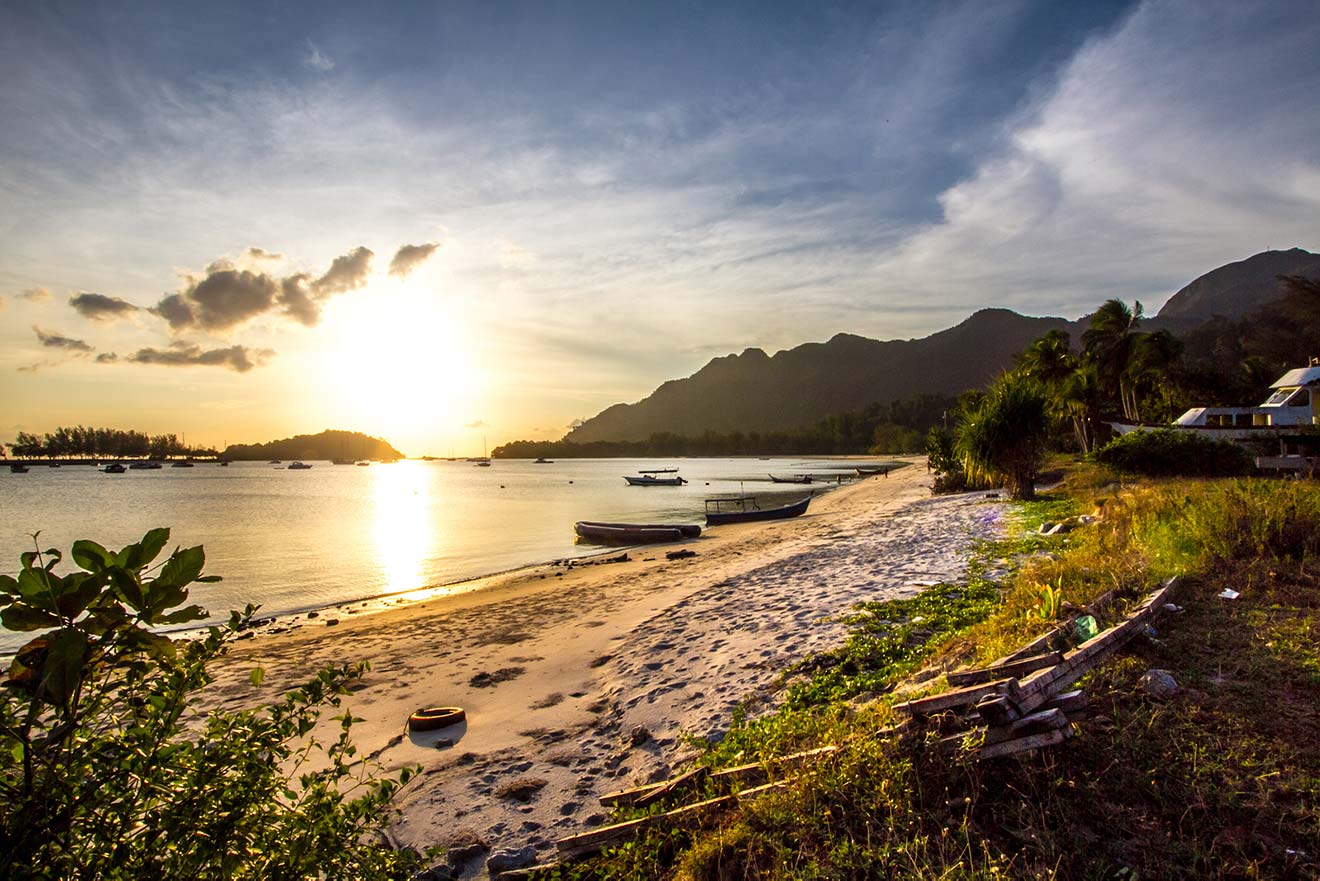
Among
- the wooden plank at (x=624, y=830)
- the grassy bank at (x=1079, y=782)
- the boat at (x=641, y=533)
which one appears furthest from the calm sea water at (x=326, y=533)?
the grassy bank at (x=1079, y=782)

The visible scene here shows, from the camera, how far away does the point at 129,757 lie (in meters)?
1.98

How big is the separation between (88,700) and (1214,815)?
532cm

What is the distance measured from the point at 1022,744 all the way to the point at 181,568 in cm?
456

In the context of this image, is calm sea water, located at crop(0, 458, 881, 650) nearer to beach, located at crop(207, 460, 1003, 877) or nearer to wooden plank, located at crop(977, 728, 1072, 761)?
beach, located at crop(207, 460, 1003, 877)

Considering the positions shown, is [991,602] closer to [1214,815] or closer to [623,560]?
[1214,815]

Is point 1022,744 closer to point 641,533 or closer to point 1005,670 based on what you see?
point 1005,670

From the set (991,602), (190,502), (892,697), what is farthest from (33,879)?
(190,502)

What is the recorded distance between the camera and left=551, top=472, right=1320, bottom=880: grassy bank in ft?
11.0

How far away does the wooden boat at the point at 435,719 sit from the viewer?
742 cm

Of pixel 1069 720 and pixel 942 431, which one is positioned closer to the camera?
pixel 1069 720

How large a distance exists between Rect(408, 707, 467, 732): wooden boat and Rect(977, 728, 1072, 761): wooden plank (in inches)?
237

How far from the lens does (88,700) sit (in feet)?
6.26

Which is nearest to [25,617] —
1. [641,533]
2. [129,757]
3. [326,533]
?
[129,757]

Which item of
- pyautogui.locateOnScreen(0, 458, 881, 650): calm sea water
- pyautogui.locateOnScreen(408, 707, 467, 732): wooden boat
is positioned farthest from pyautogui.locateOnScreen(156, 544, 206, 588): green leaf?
pyautogui.locateOnScreen(0, 458, 881, 650): calm sea water
